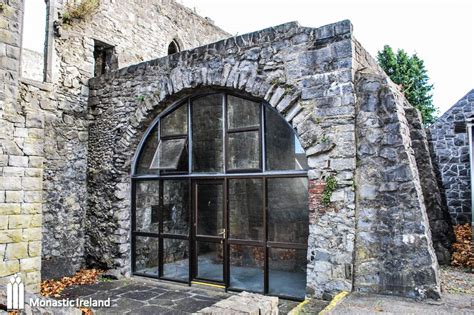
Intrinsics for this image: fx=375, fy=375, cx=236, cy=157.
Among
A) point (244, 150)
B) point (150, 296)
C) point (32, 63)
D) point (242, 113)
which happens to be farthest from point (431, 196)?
point (32, 63)

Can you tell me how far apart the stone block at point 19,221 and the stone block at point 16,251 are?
0.26 m

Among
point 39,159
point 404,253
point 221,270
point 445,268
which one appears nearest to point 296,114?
point 404,253

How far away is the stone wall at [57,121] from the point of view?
18.1 feet

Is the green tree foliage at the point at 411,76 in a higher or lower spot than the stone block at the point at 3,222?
higher

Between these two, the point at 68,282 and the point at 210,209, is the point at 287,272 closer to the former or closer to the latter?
the point at 210,209

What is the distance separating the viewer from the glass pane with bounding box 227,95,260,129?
20.6ft

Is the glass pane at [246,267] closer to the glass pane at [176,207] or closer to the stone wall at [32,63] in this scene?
the glass pane at [176,207]

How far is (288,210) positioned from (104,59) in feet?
20.4

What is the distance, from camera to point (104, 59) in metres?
9.27

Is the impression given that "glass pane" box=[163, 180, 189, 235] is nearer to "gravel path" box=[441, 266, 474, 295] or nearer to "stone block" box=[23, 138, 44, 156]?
"stone block" box=[23, 138, 44, 156]

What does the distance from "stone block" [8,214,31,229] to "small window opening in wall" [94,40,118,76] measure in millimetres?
4640

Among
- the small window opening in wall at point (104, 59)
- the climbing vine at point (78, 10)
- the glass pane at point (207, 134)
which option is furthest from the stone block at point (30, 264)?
the small window opening in wall at point (104, 59)

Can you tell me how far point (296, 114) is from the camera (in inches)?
218

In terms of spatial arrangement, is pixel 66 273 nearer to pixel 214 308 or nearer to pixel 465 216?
pixel 214 308
